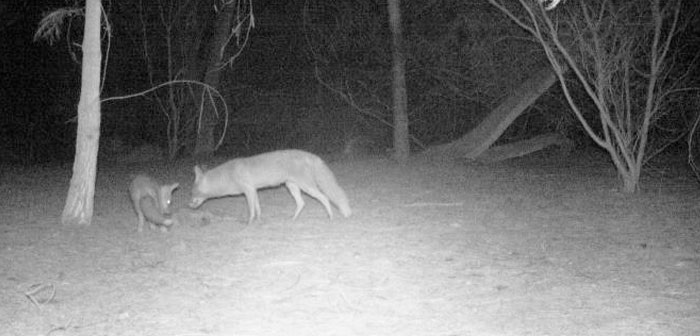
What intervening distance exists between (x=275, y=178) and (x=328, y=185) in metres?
0.89

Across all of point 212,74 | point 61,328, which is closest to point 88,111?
point 61,328

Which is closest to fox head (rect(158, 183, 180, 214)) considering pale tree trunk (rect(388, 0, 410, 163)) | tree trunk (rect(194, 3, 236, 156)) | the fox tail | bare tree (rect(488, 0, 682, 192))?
the fox tail

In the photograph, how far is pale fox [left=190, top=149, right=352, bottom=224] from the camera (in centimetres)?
1257

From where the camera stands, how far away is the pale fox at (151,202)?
1142 cm

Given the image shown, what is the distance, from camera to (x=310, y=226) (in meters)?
12.2

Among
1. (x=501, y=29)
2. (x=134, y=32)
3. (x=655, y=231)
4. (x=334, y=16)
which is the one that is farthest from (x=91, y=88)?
(x=134, y=32)

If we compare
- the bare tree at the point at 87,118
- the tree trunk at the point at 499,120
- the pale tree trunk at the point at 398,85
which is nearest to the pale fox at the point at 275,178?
the bare tree at the point at 87,118

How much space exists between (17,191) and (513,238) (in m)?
11.1

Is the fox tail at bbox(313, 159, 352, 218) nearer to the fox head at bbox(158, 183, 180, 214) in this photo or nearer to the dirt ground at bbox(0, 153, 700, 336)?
the dirt ground at bbox(0, 153, 700, 336)

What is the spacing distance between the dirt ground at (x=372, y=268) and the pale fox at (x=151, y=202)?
256mm

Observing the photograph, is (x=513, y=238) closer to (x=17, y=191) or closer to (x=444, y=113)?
(x=17, y=191)

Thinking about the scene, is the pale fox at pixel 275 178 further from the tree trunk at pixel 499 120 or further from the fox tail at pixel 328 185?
the tree trunk at pixel 499 120

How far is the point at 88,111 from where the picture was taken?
11.3 meters

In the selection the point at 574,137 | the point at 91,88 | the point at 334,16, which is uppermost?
the point at 334,16
